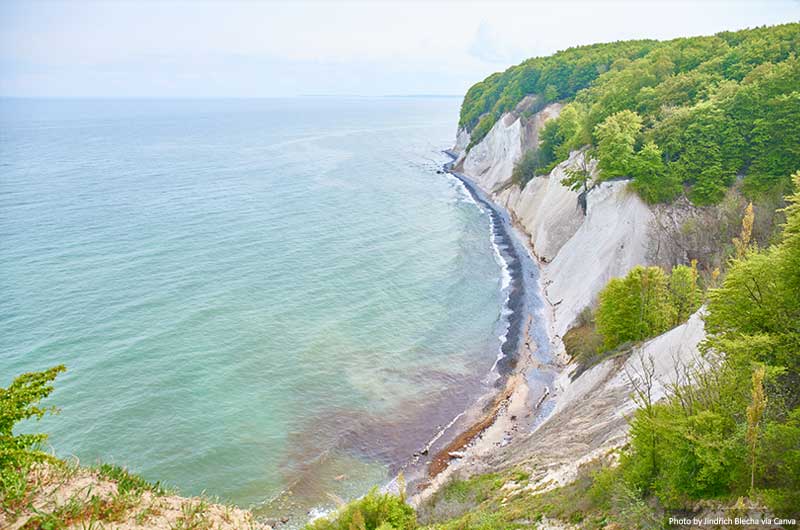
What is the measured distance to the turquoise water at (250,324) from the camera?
27.1m

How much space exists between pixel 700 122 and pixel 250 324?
130 ft

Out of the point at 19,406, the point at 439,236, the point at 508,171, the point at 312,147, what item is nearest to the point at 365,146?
the point at 312,147

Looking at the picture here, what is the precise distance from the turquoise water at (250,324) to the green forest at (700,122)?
51.5 ft

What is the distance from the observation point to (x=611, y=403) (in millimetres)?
23250

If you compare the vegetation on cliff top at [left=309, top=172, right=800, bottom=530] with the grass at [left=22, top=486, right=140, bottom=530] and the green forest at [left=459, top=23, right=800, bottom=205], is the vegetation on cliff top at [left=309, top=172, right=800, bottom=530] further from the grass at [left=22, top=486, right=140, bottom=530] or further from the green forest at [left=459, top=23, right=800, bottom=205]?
the green forest at [left=459, top=23, right=800, bottom=205]

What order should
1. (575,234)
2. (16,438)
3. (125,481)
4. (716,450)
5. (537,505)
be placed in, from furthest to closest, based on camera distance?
(575,234) → (537,505) → (125,481) → (716,450) → (16,438)

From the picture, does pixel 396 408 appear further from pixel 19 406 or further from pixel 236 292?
pixel 19 406

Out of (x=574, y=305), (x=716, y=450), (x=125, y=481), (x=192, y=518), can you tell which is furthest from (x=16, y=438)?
(x=574, y=305)

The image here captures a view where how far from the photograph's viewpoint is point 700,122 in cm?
4047

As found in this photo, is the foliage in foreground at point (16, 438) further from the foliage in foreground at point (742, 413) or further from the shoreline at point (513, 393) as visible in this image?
the shoreline at point (513, 393)

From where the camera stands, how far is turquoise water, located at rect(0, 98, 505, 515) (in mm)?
27141

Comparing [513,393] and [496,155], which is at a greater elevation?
[496,155]

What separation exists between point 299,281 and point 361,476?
23.3m

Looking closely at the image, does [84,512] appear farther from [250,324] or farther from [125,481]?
[250,324]
